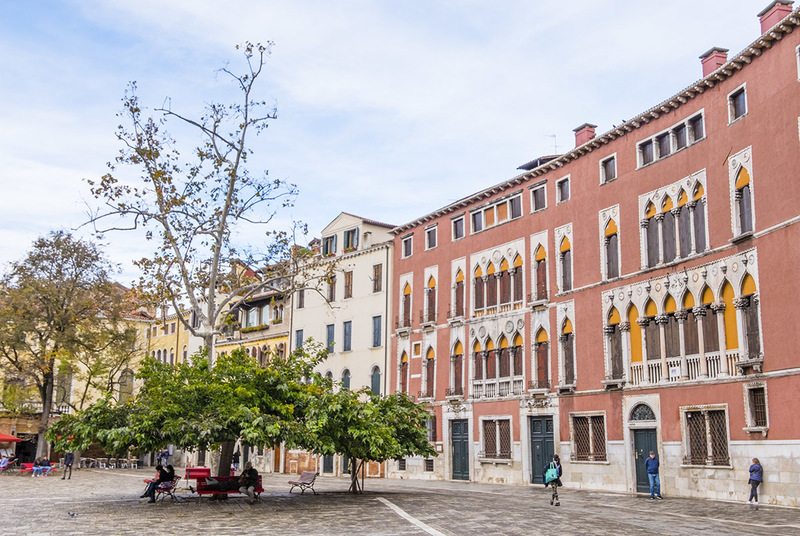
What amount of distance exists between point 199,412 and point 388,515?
6254 mm

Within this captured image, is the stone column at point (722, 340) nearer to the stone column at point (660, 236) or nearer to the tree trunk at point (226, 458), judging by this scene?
the stone column at point (660, 236)

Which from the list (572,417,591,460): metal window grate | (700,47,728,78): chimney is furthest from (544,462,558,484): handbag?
(700,47,728,78): chimney

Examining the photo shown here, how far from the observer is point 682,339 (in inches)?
1089

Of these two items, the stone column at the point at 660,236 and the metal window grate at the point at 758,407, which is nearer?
the metal window grate at the point at 758,407

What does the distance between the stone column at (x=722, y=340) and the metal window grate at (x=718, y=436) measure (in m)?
1.30

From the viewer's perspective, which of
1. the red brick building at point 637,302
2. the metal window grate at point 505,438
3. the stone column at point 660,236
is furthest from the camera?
the metal window grate at point 505,438

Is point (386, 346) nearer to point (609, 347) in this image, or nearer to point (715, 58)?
point (609, 347)

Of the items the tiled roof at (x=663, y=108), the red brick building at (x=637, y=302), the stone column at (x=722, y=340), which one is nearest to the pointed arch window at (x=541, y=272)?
the red brick building at (x=637, y=302)

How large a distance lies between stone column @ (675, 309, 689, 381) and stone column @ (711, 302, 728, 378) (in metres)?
1.49

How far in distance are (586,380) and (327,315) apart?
68.1 feet

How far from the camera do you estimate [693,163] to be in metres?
28.0

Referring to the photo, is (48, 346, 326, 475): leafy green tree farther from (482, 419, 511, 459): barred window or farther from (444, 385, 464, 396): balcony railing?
(444, 385, 464, 396): balcony railing

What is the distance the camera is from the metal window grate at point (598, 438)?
31.0 metres

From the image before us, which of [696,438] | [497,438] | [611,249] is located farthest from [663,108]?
[497,438]
